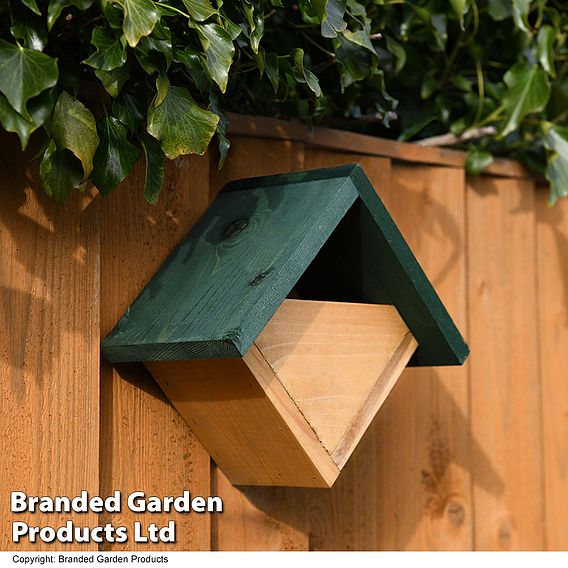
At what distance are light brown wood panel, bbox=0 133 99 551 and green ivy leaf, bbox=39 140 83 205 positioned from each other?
0.11 m

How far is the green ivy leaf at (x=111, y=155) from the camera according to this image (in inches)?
51.6

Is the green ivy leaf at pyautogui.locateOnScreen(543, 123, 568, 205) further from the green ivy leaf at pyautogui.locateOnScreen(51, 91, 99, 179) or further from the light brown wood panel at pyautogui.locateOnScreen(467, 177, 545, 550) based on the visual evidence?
the green ivy leaf at pyautogui.locateOnScreen(51, 91, 99, 179)

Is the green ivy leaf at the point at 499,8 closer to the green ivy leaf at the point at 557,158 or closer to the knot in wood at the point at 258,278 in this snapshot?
the green ivy leaf at the point at 557,158

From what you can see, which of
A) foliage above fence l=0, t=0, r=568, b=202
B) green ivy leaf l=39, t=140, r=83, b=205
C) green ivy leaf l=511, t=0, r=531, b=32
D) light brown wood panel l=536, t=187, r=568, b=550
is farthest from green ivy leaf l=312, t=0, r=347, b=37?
light brown wood panel l=536, t=187, r=568, b=550

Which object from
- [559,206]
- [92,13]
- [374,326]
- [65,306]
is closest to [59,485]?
[65,306]

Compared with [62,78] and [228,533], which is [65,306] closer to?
[62,78]

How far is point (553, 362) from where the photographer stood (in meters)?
2.08

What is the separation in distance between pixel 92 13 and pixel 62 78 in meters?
0.09

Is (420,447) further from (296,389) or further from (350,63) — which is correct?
(350,63)

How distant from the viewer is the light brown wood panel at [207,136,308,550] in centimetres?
160

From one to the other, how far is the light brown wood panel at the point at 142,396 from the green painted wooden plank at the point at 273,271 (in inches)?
1.1

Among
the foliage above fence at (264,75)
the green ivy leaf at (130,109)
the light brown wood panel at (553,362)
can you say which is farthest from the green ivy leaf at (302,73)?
the light brown wood panel at (553,362)

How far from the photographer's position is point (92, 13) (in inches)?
51.3

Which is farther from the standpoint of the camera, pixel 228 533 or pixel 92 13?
pixel 228 533
